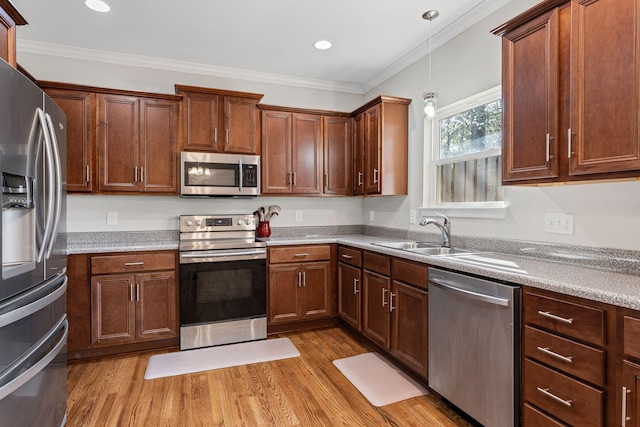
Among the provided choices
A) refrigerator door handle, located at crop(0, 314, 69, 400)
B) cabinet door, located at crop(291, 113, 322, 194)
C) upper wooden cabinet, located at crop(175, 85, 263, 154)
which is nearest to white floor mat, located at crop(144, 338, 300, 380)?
refrigerator door handle, located at crop(0, 314, 69, 400)

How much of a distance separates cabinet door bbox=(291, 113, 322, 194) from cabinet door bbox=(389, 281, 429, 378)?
5.28 ft

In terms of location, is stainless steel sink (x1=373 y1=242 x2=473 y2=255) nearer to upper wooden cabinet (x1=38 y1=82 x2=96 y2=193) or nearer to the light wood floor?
the light wood floor

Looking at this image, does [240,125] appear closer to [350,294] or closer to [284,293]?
[284,293]

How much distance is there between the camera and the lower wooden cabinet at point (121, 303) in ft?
9.28

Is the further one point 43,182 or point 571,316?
point 43,182

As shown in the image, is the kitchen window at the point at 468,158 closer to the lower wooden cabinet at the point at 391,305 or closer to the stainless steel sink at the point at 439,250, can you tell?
the stainless steel sink at the point at 439,250

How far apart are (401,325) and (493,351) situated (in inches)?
33.4

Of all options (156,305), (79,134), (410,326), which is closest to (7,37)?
(79,134)

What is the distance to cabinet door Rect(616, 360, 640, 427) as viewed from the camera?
125 centimetres

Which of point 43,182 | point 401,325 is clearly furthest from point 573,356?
point 43,182

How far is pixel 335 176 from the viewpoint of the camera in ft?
13.0

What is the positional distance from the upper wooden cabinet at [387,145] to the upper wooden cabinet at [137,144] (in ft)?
6.11

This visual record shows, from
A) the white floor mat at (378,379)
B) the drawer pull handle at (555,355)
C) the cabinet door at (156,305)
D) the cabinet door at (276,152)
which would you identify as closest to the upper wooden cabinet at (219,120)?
the cabinet door at (276,152)

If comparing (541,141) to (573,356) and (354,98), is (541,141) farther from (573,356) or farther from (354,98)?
(354,98)
